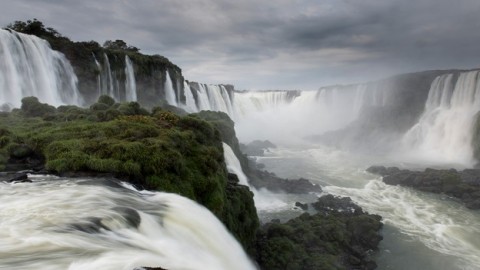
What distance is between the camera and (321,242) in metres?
17.7

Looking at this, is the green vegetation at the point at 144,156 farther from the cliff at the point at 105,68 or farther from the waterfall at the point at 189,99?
the waterfall at the point at 189,99

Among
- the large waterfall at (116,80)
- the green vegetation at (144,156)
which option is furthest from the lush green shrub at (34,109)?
the large waterfall at (116,80)

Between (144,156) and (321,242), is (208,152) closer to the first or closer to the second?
(144,156)

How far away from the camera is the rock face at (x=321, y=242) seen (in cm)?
1536

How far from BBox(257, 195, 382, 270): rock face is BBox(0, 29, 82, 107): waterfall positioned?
23.5m

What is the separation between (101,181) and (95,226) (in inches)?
108

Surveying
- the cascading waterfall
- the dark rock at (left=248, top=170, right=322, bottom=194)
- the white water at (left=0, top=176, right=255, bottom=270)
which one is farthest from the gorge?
the dark rock at (left=248, top=170, right=322, bottom=194)

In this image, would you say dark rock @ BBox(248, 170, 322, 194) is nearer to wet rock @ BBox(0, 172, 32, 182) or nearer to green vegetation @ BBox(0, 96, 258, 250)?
green vegetation @ BBox(0, 96, 258, 250)

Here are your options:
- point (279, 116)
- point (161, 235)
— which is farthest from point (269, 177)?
point (279, 116)

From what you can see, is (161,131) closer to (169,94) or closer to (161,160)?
(161,160)

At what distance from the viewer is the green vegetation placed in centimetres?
1027

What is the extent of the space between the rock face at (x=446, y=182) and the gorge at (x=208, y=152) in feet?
3.72

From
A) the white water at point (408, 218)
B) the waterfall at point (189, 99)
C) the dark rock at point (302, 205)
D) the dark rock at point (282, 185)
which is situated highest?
the waterfall at point (189, 99)

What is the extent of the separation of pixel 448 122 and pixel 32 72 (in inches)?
2145
